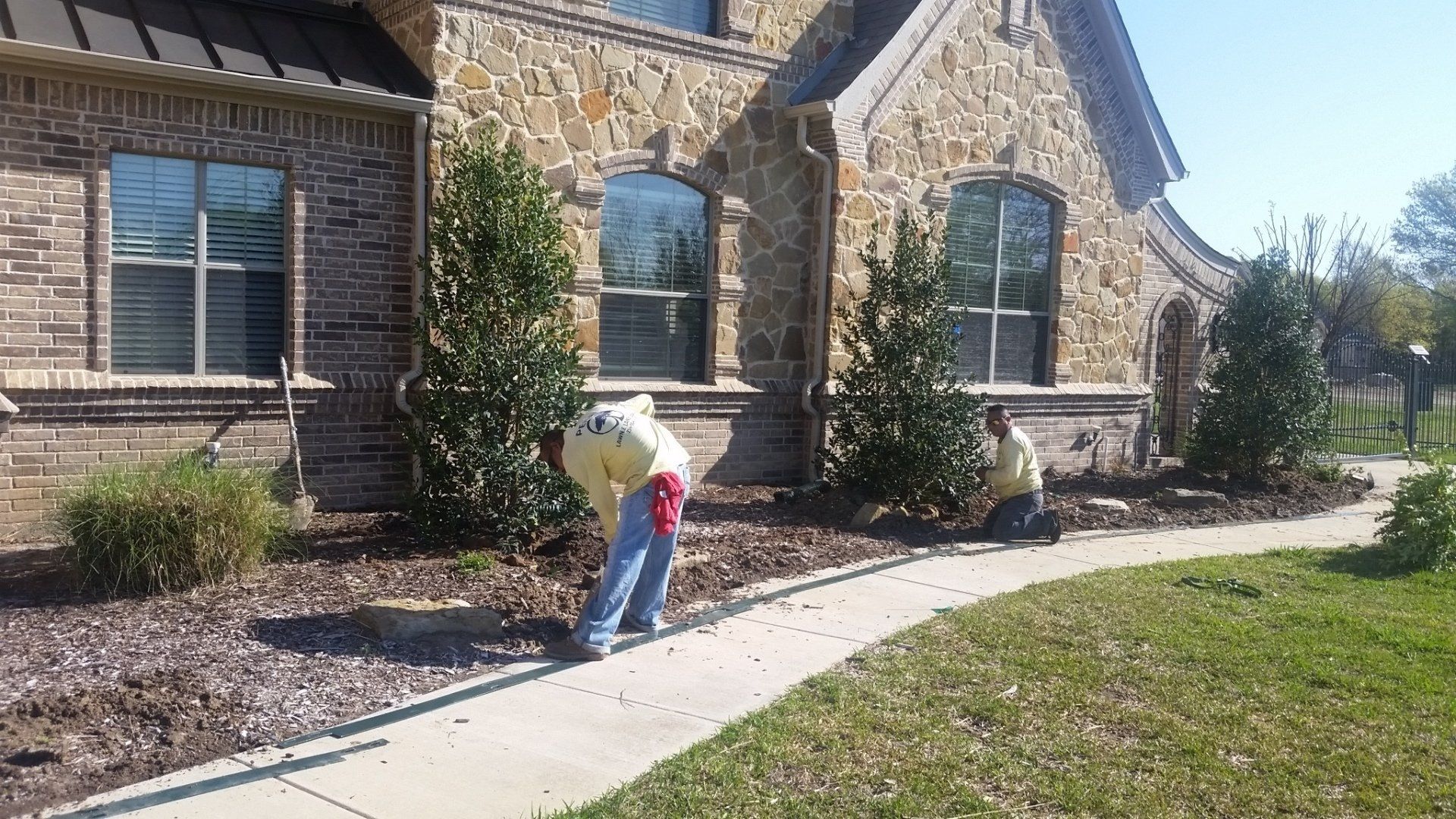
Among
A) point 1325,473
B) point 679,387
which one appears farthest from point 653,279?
point 1325,473

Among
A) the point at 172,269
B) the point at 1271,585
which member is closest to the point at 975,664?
the point at 1271,585

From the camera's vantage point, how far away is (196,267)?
9.84 meters

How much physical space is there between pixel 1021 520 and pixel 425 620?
583cm

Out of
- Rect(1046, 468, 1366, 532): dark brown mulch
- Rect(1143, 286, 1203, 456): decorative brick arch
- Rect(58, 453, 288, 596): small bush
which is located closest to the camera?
Rect(58, 453, 288, 596): small bush

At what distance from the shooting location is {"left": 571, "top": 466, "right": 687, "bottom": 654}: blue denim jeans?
21.8ft

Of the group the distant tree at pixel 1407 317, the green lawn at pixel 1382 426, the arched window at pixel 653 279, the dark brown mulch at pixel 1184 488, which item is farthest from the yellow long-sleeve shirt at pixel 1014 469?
the distant tree at pixel 1407 317

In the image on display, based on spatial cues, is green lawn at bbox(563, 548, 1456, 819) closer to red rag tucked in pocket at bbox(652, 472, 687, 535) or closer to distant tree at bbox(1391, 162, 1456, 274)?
red rag tucked in pocket at bbox(652, 472, 687, 535)

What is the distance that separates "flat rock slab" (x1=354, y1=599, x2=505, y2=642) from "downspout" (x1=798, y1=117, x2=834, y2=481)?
6264 mm

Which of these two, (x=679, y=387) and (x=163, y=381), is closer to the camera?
(x=163, y=381)

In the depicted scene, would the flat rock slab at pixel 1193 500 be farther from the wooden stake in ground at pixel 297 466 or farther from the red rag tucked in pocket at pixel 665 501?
the wooden stake in ground at pixel 297 466

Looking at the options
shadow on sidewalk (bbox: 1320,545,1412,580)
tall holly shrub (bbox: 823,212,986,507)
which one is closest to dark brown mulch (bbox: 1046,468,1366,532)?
tall holly shrub (bbox: 823,212,986,507)

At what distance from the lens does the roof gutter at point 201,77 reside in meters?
8.78

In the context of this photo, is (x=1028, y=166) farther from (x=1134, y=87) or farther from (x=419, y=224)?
(x=419, y=224)

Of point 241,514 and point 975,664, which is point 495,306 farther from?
point 975,664
